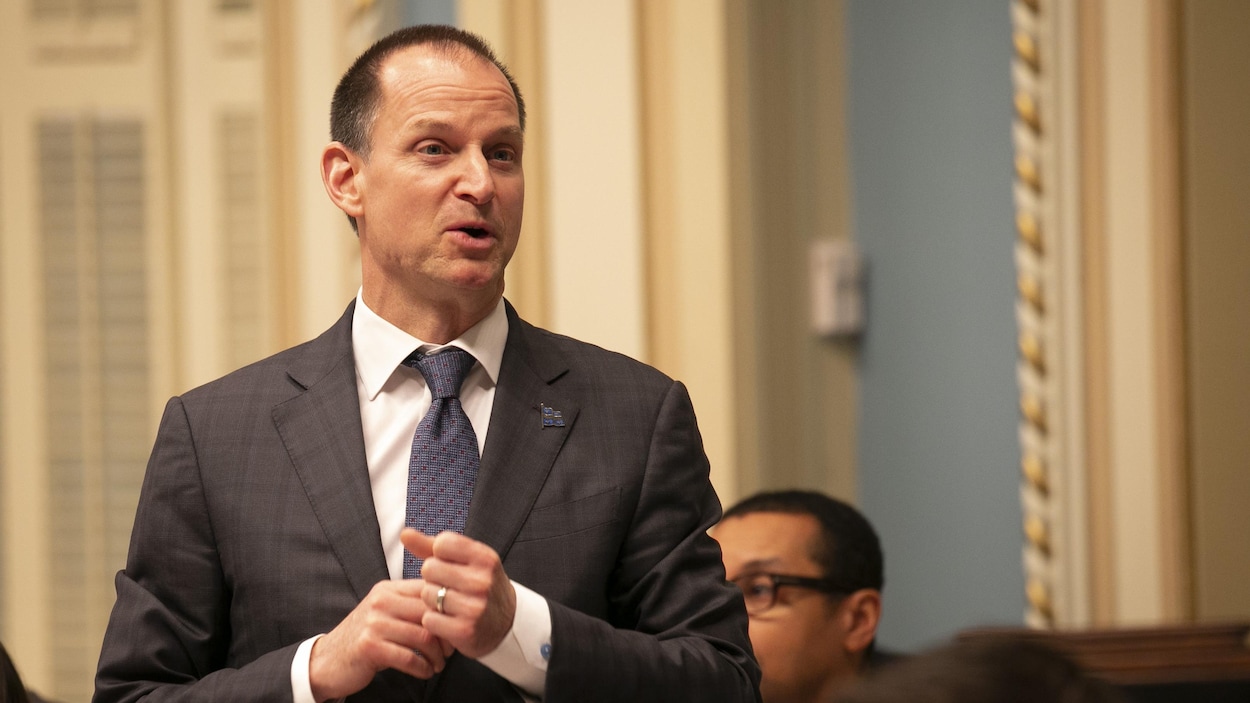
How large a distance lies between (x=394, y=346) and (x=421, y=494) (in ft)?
0.75

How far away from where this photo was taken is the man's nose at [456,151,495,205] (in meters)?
1.85

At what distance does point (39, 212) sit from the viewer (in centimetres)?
372

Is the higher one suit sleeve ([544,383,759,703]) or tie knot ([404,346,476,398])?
tie knot ([404,346,476,398])

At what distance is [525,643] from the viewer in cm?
166

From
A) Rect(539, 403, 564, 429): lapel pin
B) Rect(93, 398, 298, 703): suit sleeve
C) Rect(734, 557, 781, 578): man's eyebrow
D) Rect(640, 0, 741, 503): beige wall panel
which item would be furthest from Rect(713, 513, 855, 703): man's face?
Rect(93, 398, 298, 703): suit sleeve

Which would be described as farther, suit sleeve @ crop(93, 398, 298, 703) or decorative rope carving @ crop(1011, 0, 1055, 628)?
decorative rope carving @ crop(1011, 0, 1055, 628)

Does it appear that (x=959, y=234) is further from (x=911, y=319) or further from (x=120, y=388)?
(x=120, y=388)

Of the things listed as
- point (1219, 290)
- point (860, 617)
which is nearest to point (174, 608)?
point (860, 617)

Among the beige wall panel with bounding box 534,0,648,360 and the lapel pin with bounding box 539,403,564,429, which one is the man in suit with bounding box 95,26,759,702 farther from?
the beige wall panel with bounding box 534,0,648,360

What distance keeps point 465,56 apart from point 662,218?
67.3 inches

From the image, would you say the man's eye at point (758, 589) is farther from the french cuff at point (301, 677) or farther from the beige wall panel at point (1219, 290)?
the french cuff at point (301, 677)

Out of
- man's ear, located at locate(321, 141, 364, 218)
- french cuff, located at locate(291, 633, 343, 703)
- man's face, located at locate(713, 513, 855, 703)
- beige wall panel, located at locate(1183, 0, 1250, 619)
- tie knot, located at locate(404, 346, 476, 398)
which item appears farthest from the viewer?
beige wall panel, located at locate(1183, 0, 1250, 619)

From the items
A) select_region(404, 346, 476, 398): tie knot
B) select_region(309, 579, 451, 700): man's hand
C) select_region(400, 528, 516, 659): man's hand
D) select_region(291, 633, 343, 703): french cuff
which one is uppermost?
select_region(404, 346, 476, 398): tie knot

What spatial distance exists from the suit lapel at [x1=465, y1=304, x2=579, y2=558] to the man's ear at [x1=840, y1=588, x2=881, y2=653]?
118cm
